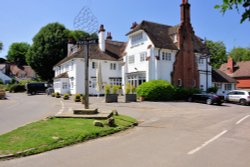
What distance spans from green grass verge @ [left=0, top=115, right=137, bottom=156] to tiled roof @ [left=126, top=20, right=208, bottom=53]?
26951mm

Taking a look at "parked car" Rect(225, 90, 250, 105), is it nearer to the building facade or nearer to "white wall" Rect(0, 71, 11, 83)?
the building facade

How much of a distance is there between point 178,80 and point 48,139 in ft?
107

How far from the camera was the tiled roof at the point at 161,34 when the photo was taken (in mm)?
38909

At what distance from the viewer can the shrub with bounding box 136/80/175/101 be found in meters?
33.0

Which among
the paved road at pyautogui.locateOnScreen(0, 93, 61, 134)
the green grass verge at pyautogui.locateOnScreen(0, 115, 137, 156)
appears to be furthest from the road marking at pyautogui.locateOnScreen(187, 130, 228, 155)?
the paved road at pyautogui.locateOnScreen(0, 93, 61, 134)

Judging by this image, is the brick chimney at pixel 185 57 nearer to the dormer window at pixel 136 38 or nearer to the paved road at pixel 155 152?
the dormer window at pixel 136 38

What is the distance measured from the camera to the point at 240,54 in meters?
88.1

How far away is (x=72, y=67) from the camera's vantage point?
149 ft

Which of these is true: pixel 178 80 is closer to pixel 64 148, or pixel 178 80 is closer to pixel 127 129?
pixel 127 129

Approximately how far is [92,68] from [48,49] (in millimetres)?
20484

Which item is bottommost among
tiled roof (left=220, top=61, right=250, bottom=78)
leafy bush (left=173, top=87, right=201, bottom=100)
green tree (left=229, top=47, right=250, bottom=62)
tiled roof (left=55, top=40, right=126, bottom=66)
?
leafy bush (left=173, top=87, right=201, bottom=100)

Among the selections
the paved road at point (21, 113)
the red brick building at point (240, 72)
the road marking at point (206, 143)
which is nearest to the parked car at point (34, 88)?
the paved road at point (21, 113)

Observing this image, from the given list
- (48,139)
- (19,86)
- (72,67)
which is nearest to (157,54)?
(72,67)

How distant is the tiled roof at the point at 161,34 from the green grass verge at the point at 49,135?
27.0 metres
